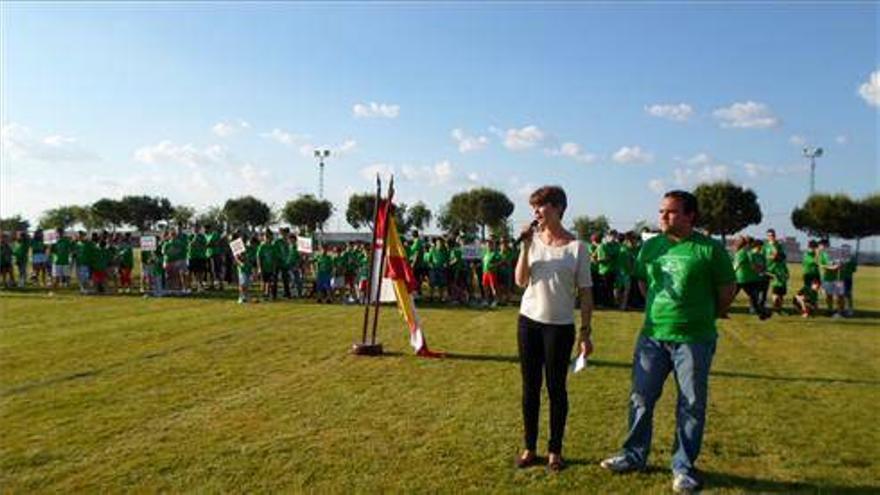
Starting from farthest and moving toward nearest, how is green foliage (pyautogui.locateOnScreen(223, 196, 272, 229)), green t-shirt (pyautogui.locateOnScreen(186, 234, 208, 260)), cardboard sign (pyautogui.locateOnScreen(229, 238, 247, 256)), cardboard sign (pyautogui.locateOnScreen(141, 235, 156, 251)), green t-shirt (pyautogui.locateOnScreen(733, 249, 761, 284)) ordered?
green foliage (pyautogui.locateOnScreen(223, 196, 272, 229)) → green t-shirt (pyautogui.locateOnScreen(186, 234, 208, 260)) → cardboard sign (pyautogui.locateOnScreen(141, 235, 156, 251)) → cardboard sign (pyautogui.locateOnScreen(229, 238, 247, 256)) → green t-shirt (pyautogui.locateOnScreen(733, 249, 761, 284))

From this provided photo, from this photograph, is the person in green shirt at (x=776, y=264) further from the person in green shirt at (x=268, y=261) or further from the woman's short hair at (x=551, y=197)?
the woman's short hair at (x=551, y=197)

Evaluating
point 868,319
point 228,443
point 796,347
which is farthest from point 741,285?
point 228,443

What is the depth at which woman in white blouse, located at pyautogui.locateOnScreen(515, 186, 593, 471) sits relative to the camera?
227 inches

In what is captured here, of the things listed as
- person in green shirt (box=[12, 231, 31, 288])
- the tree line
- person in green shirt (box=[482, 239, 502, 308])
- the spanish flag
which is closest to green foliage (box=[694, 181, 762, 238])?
the tree line

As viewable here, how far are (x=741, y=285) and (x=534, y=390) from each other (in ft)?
45.6

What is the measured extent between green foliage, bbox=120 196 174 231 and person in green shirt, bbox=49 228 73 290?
225ft

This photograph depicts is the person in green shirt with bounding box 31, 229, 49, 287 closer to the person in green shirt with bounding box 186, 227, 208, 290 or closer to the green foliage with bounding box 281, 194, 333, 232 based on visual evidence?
the person in green shirt with bounding box 186, 227, 208, 290

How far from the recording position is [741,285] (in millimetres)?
18328

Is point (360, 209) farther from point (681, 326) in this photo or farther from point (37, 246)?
point (681, 326)

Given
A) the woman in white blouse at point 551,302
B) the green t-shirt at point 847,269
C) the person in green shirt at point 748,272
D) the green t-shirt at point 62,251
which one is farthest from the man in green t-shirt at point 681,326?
the green t-shirt at point 62,251

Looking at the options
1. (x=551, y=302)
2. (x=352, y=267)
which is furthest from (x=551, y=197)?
(x=352, y=267)

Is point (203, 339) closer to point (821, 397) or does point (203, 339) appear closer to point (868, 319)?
point (821, 397)

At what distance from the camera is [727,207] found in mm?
71875

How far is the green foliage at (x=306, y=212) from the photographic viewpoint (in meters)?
77.1
